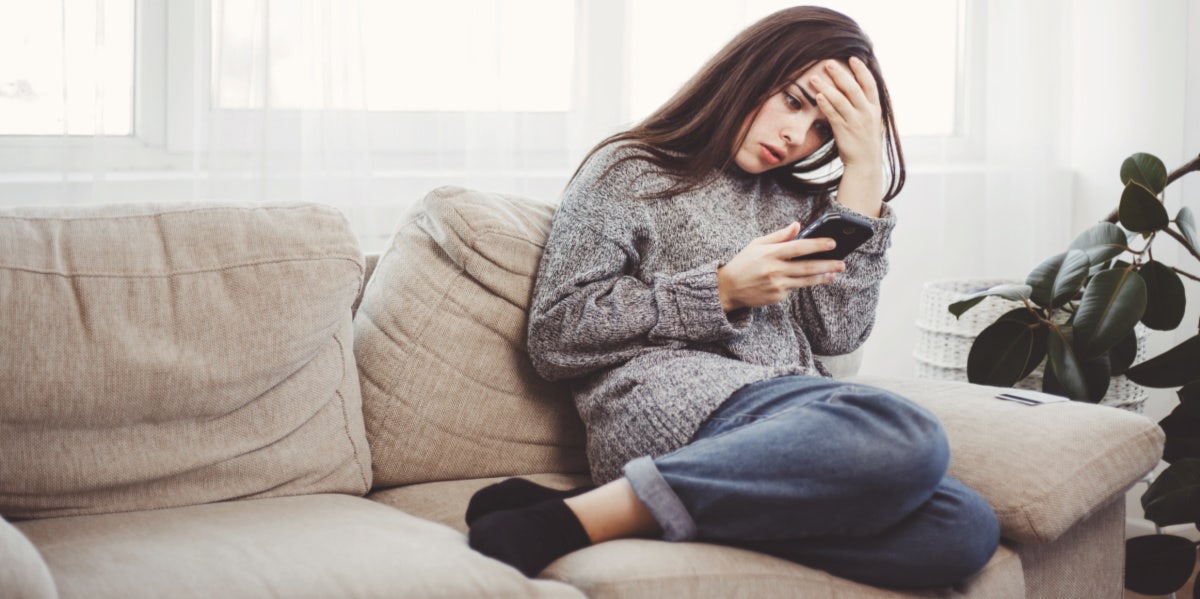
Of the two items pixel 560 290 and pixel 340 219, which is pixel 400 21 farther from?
pixel 560 290

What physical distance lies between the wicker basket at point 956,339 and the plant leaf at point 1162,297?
0.72 feet

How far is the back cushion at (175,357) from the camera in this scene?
132 centimetres

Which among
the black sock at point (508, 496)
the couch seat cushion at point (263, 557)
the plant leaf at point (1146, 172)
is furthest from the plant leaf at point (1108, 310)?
the couch seat cushion at point (263, 557)

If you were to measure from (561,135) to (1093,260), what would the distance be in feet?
3.49

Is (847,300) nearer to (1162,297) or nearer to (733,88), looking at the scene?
(733,88)

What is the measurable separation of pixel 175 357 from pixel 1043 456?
1119mm

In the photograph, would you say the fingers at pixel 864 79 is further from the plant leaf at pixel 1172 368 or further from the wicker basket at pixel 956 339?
the plant leaf at pixel 1172 368

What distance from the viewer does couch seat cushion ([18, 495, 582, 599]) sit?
110 centimetres

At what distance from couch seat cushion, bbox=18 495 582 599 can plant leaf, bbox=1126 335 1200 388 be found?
140cm

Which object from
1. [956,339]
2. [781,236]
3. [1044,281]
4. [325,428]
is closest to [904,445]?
[781,236]

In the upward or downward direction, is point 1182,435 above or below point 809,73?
below

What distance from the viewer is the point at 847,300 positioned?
1786 millimetres

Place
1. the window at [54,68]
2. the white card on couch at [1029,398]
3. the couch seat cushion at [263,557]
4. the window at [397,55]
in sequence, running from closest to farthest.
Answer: the couch seat cushion at [263,557]
the white card on couch at [1029,398]
the window at [54,68]
the window at [397,55]

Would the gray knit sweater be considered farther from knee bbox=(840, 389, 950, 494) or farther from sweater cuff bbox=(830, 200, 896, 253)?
knee bbox=(840, 389, 950, 494)
